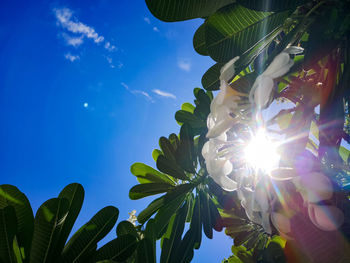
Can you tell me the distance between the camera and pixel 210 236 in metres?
1.76

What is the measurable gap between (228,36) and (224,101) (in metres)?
0.39

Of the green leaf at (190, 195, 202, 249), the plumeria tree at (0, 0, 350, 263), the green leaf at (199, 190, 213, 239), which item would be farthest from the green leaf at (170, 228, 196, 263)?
the green leaf at (199, 190, 213, 239)

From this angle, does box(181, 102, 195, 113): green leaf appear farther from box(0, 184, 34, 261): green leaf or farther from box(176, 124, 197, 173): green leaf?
box(0, 184, 34, 261): green leaf

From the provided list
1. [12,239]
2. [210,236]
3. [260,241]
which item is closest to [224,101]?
[12,239]

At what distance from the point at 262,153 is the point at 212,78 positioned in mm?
624

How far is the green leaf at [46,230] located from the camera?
1.20m

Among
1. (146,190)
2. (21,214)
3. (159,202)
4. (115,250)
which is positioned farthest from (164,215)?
(21,214)

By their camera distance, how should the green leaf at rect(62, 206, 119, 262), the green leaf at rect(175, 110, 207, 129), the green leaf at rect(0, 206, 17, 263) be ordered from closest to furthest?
the green leaf at rect(0, 206, 17, 263)
the green leaf at rect(62, 206, 119, 262)
the green leaf at rect(175, 110, 207, 129)

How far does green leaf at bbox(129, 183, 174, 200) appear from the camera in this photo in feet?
5.82

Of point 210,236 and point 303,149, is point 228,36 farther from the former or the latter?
point 210,236

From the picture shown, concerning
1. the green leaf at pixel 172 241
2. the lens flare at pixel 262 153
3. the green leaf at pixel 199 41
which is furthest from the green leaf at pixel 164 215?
the green leaf at pixel 199 41

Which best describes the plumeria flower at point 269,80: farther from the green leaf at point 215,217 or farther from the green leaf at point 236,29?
the green leaf at point 215,217

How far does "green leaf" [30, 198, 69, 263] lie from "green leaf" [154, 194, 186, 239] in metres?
0.66

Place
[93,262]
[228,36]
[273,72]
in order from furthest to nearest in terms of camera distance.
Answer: [93,262] < [228,36] < [273,72]
